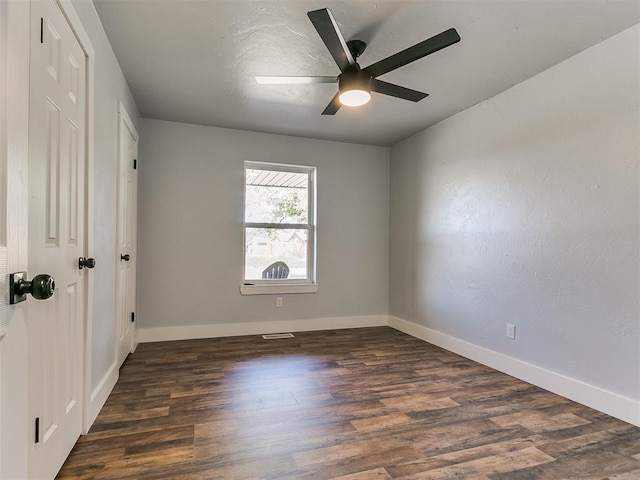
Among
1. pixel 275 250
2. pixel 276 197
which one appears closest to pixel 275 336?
pixel 275 250

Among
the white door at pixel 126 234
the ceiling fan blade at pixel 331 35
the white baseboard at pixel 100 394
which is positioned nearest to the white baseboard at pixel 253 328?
the white door at pixel 126 234

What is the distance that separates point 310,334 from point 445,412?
211 centimetres

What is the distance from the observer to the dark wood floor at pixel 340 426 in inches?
64.6

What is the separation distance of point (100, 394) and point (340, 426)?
1.46 m

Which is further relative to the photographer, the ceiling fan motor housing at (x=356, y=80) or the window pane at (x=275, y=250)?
the window pane at (x=275, y=250)

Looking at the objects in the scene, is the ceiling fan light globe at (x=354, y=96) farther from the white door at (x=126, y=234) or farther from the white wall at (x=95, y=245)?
the white door at (x=126, y=234)

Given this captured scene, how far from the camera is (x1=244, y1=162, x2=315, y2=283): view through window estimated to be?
419 centimetres

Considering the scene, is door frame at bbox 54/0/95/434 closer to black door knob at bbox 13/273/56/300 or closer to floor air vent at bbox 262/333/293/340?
black door knob at bbox 13/273/56/300

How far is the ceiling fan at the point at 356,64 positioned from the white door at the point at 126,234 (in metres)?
1.35

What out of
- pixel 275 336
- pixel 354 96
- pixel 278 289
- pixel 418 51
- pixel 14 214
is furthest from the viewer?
pixel 278 289

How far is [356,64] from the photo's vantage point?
7.25 ft

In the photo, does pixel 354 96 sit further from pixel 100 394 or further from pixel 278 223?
pixel 100 394

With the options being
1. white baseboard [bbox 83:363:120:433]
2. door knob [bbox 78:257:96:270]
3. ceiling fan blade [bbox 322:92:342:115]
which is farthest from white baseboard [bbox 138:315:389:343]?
ceiling fan blade [bbox 322:92:342:115]

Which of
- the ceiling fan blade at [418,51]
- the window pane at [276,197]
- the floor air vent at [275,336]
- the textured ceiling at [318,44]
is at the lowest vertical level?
the floor air vent at [275,336]
